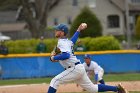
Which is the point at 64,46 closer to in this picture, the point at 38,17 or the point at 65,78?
the point at 65,78

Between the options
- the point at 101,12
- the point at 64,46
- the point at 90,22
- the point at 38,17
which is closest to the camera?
the point at 64,46

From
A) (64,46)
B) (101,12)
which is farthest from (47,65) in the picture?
(101,12)

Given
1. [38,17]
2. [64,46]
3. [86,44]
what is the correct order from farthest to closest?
[38,17], [86,44], [64,46]

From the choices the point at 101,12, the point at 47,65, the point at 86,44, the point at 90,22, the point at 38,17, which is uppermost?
the point at 38,17

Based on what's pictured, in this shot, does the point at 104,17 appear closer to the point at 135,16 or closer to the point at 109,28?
the point at 109,28

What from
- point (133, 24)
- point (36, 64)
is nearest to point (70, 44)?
point (36, 64)

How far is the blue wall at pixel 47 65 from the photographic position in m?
23.0

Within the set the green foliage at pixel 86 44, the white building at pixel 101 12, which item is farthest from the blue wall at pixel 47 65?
the white building at pixel 101 12

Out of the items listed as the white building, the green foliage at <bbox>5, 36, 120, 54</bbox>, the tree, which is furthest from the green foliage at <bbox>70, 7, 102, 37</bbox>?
the white building

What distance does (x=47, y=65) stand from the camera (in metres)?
23.2

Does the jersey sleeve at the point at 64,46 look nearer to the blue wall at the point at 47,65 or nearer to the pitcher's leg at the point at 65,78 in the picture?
the pitcher's leg at the point at 65,78

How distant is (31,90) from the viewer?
15.6m

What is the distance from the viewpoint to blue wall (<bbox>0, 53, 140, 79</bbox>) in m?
23.0

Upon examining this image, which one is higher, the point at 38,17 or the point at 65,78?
the point at 38,17
